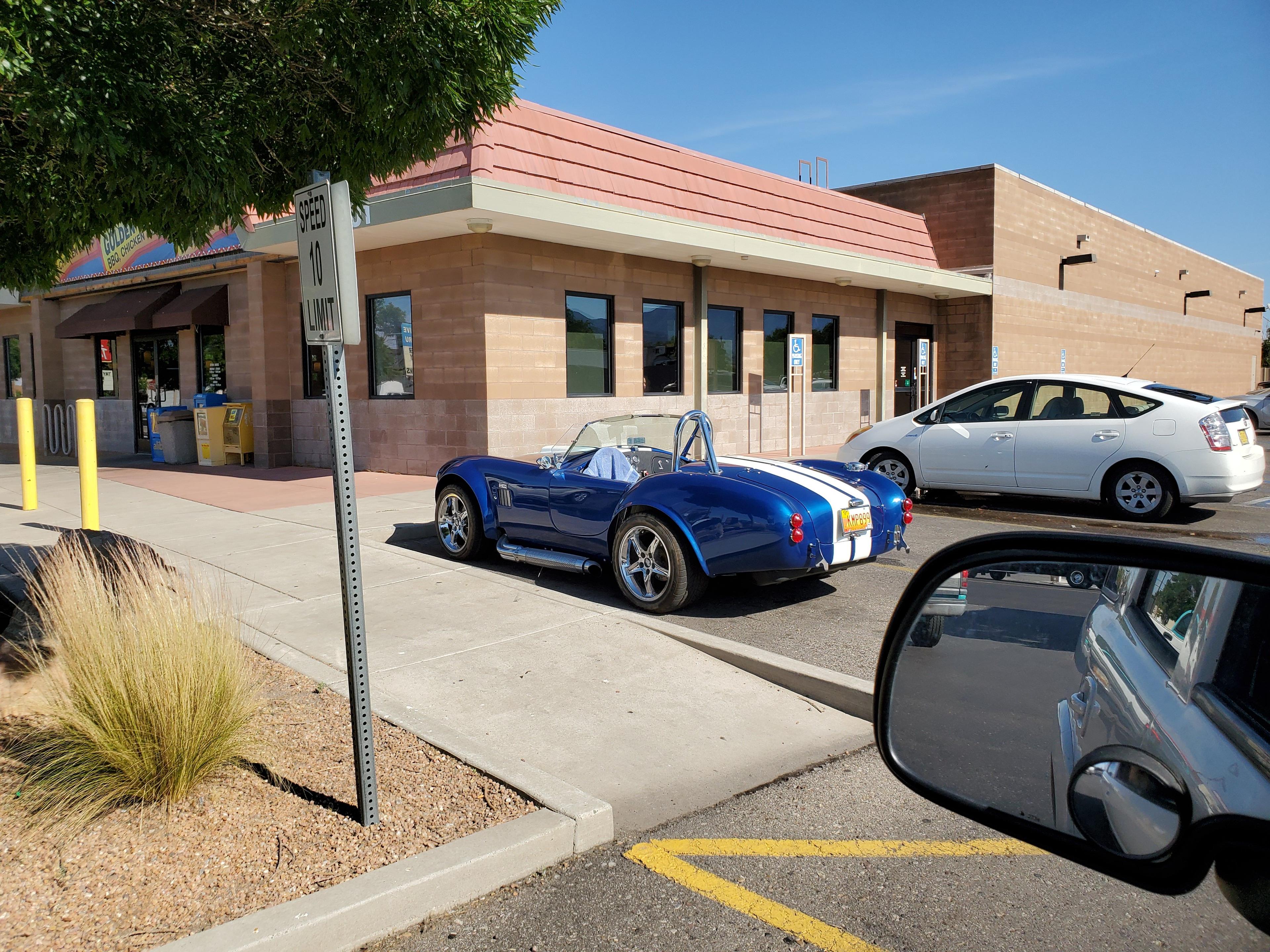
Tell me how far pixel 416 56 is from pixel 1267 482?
14.9 meters

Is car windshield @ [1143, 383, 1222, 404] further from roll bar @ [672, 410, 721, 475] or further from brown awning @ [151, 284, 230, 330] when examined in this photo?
brown awning @ [151, 284, 230, 330]

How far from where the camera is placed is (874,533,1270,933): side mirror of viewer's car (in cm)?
122

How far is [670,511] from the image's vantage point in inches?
250

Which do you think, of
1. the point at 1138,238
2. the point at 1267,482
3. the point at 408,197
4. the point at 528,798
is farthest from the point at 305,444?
the point at 1138,238

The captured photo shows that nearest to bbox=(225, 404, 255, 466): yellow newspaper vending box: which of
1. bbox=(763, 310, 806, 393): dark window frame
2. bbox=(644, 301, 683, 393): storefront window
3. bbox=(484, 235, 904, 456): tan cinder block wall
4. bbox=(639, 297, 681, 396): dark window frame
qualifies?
bbox=(484, 235, 904, 456): tan cinder block wall

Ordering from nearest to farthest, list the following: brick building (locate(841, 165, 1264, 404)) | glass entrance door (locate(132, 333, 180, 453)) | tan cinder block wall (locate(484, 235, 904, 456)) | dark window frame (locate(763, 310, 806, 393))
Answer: tan cinder block wall (locate(484, 235, 904, 456)) → dark window frame (locate(763, 310, 806, 393)) → glass entrance door (locate(132, 333, 180, 453)) → brick building (locate(841, 165, 1264, 404))

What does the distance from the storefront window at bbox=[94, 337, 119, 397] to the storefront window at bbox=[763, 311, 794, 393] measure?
558 inches

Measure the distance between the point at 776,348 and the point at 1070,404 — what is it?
8.56m

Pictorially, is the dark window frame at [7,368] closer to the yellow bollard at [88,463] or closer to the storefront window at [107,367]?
the storefront window at [107,367]

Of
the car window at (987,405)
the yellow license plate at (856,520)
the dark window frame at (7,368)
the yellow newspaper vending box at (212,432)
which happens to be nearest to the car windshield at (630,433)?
the yellow license plate at (856,520)

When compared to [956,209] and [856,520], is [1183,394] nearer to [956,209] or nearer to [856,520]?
[856,520]

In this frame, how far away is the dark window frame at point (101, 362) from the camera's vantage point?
20734mm

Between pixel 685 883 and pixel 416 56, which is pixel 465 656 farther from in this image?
pixel 416 56

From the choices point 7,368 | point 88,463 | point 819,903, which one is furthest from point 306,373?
point 819,903
